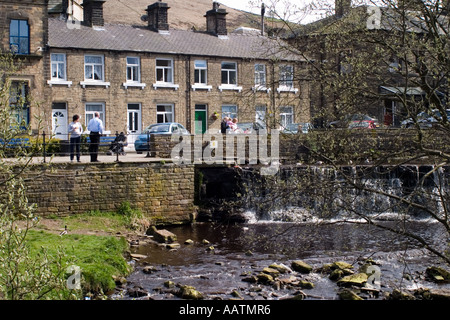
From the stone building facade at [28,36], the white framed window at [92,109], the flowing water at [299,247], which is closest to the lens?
the flowing water at [299,247]

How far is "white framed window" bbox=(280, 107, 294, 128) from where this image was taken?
9.75 m

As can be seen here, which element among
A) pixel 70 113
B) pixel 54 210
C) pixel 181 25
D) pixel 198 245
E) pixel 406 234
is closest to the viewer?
pixel 406 234

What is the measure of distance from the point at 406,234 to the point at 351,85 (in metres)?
2.52

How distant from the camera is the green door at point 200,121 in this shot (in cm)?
3775

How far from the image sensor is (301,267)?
14.2m

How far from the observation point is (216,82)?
38156 millimetres

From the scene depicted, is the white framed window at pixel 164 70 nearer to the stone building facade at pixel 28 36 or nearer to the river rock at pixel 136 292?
the stone building facade at pixel 28 36

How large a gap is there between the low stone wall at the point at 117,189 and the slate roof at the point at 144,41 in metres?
13.5

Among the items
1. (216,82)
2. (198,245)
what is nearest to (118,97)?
(216,82)

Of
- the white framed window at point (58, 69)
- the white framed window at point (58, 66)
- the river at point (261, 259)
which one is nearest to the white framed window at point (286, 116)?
the river at point (261, 259)

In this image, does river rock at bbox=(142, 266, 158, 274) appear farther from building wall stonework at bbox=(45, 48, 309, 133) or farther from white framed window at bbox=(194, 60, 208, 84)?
white framed window at bbox=(194, 60, 208, 84)

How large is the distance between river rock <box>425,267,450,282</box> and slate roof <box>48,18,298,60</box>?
806 inches

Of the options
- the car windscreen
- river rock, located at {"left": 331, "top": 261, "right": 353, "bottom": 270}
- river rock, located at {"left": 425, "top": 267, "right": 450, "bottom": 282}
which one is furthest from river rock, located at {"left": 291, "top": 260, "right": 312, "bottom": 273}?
the car windscreen
